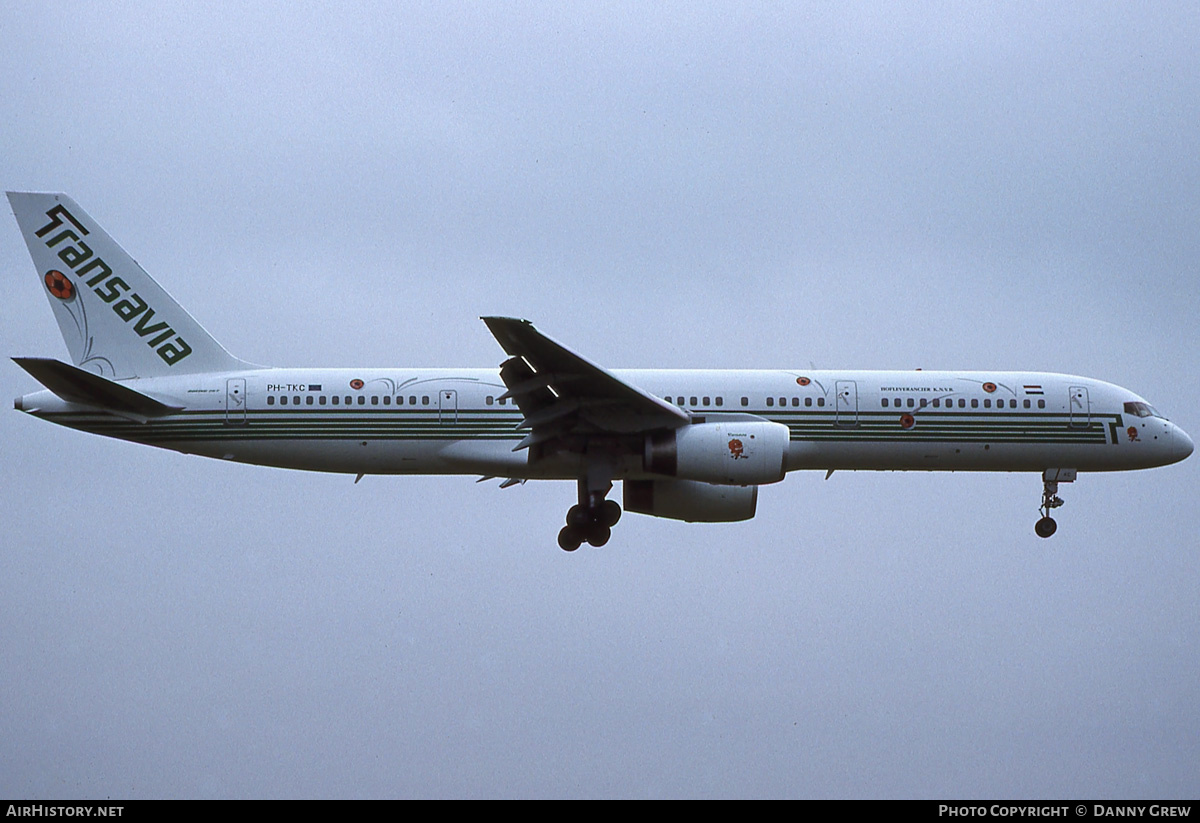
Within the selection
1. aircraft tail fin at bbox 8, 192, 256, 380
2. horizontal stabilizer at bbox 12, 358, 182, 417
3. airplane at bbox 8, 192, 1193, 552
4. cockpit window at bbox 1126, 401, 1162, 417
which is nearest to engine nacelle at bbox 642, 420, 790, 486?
airplane at bbox 8, 192, 1193, 552

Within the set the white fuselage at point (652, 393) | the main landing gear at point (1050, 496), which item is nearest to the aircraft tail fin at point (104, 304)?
the white fuselage at point (652, 393)

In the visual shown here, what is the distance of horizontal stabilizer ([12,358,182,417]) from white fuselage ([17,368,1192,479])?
222 millimetres

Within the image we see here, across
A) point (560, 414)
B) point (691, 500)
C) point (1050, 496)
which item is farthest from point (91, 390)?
point (1050, 496)

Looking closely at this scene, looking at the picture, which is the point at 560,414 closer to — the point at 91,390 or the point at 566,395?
the point at 566,395

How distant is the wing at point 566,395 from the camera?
92.7ft

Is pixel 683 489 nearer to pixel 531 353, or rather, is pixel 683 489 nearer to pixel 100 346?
pixel 531 353

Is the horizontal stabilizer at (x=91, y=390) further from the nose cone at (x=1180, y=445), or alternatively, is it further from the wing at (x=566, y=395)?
the nose cone at (x=1180, y=445)

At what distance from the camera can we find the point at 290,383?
30.7 meters

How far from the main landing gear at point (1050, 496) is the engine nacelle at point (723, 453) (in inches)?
290

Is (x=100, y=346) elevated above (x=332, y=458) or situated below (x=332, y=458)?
above

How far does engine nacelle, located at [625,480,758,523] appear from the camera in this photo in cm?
3247

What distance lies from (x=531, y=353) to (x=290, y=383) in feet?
18.4

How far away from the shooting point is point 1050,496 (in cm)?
3316

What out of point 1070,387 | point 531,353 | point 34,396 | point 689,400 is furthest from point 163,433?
point 1070,387
